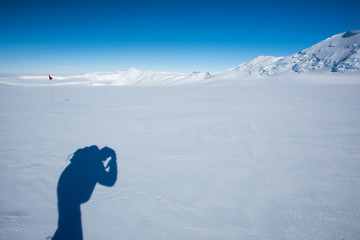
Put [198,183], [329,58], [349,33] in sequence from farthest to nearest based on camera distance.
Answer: [349,33] → [329,58] → [198,183]

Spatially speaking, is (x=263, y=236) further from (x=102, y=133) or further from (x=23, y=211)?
(x=102, y=133)

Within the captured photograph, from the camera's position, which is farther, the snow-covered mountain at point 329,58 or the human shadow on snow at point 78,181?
the snow-covered mountain at point 329,58

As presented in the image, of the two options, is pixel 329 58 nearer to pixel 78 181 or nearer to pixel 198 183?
pixel 198 183

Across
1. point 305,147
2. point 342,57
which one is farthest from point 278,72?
point 305,147

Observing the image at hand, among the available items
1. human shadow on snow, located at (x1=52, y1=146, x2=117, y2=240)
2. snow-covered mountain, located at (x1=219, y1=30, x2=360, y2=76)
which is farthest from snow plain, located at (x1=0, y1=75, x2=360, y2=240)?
snow-covered mountain, located at (x1=219, y1=30, x2=360, y2=76)

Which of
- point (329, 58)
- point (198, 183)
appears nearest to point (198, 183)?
point (198, 183)

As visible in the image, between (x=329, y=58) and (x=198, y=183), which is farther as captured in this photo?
(x=329, y=58)

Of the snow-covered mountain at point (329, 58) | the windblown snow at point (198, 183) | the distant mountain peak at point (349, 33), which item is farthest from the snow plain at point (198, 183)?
the distant mountain peak at point (349, 33)

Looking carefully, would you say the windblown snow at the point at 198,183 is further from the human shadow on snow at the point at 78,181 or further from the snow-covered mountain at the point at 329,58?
the snow-covered mountain at the point at 329,58
